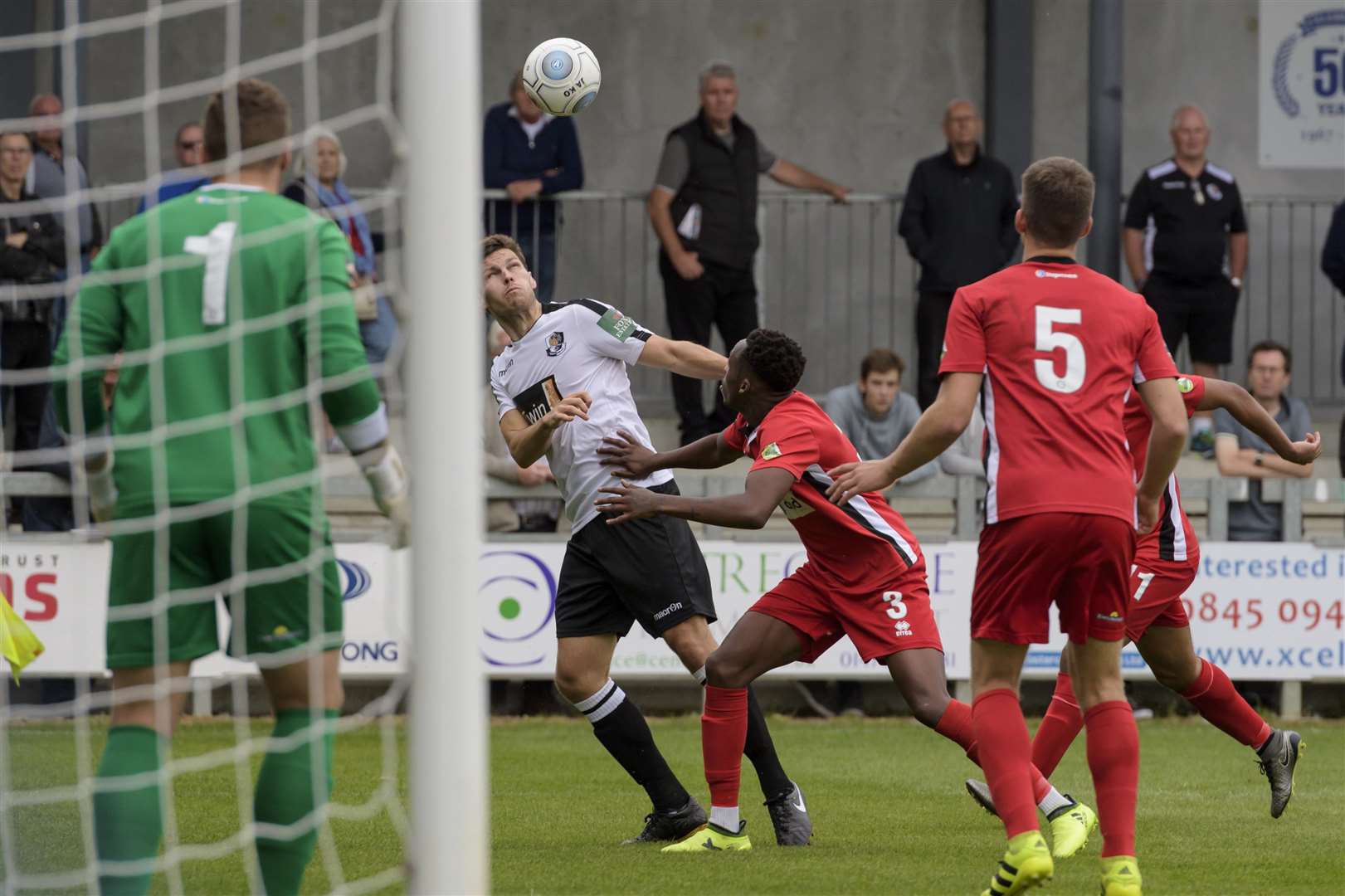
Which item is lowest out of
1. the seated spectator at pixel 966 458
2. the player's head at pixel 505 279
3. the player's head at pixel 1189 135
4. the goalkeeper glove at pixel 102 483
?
the seated spectator at pixel 966 458

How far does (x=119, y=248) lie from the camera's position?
4316 mm

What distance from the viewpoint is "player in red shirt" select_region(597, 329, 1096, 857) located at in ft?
19.3

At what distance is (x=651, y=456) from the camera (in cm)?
621

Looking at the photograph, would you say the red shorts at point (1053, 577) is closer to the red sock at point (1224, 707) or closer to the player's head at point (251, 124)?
the red sock at point (1224, 707)

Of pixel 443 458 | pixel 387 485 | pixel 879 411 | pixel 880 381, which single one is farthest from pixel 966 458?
pixel 443 458

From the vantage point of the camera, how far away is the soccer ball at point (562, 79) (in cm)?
739

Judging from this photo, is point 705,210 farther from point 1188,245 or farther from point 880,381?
point 1188,245

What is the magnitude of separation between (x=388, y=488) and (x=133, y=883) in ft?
3.62

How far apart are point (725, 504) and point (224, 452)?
1960 mm

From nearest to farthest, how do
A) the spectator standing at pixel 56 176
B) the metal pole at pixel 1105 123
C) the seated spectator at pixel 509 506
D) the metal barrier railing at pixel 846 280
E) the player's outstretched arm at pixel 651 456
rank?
the player's outstretched arm at pixel 651 456, the spectator standing at pixel 56 176, the seated spectator at pixel 509 506, the metal pole at pixel 1105 123, the metal barrier railing at pixel 846 280

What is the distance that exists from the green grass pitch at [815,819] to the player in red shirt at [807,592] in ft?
1.33

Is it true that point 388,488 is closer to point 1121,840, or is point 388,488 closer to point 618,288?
point 1121,840

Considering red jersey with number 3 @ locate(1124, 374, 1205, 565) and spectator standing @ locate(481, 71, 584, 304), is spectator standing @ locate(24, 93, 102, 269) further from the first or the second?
red jersey with number 3 @ locate(1124, 374, 1205, 565)

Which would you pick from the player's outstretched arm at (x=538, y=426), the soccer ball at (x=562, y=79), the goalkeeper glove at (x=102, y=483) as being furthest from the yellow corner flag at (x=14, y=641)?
the soccer ball at (x=562, y=79)
